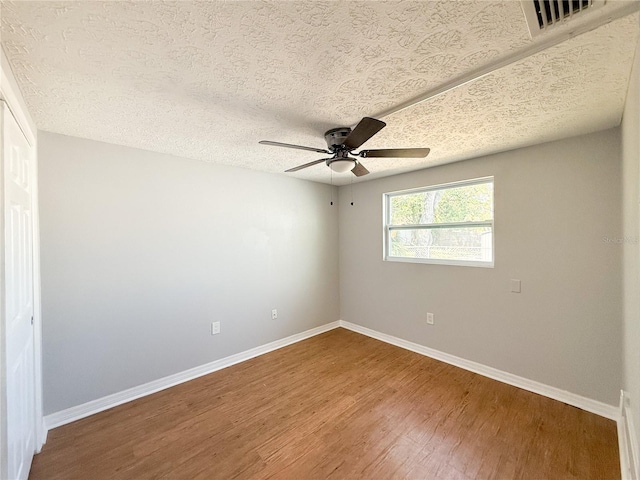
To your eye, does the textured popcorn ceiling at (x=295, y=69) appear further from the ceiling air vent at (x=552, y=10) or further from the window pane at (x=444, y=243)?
the window pane at (x=444, y=243)

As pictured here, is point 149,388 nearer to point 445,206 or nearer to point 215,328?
point 215,328

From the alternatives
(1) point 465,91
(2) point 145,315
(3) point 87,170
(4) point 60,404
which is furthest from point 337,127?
(4) point 60,404

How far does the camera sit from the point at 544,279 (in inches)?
94.7

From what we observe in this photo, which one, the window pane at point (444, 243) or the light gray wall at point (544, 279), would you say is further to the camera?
the window pane at point (444, 243)

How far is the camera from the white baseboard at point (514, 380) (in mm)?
2123

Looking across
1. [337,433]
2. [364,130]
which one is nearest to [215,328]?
[337,433]

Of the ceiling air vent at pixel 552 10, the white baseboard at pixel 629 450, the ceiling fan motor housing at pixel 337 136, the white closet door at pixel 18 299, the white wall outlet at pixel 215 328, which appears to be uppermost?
the ceiling air vent at pixel 552 10

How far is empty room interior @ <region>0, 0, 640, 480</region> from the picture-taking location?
3.78 feet

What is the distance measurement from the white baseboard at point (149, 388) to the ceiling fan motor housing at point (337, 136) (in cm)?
262

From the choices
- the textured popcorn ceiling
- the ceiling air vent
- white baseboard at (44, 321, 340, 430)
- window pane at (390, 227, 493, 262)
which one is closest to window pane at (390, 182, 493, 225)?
window pane at (390, 227, 493, 262)

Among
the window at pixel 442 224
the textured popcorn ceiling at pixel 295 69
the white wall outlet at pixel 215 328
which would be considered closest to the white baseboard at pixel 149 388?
the white wall outlet at pixel 215 328

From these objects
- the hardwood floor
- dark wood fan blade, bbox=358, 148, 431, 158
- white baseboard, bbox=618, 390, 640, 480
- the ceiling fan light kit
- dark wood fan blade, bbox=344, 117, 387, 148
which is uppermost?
dark wood fan blade, bbox=344, 117, 387, 148

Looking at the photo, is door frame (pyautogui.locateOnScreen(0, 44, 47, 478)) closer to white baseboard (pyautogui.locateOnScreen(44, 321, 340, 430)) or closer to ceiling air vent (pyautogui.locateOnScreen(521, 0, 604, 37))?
white baseboard (pyautogui.locateOnScreen(44, 321, 340, 430))

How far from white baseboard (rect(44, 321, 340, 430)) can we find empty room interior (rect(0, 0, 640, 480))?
0.02 meters
